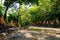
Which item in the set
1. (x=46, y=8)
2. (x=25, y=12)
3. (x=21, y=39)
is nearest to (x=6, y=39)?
(x=21, y=39)

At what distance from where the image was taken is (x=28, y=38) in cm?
867

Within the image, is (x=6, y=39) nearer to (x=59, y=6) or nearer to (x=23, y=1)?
(x=23, y=1)

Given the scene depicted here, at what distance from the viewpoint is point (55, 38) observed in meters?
8.91

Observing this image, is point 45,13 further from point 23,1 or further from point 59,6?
point 23,1

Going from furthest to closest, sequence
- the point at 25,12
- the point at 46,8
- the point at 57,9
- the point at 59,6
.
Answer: the point at 25,12
the point at 46,8
the point at 57,9
the point at 59,6

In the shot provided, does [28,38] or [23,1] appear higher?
[23,1]

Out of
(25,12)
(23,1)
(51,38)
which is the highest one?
(23,1)

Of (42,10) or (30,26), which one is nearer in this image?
(30,26)

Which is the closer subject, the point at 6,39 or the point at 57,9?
the point at 6,39

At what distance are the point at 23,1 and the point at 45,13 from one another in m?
23.5

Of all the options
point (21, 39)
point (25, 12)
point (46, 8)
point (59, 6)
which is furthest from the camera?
point (25, 12)

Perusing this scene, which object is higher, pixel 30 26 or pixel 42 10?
pixel 42 10

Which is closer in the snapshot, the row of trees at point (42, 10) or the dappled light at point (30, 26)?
the dappled light at point (30, 26)

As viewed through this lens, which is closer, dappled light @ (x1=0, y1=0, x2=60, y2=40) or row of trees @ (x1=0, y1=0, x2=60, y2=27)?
dappled light @ (x1=0, y1=0, x2=60, y2=40)
